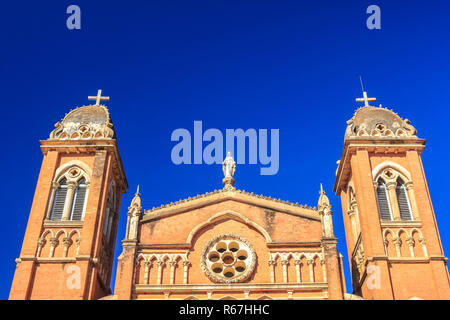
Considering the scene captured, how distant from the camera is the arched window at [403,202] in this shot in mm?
26234

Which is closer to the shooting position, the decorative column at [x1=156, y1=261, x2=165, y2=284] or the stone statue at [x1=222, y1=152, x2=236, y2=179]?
the decorative column at [x1=156, y1=261, x2=165, y2=284]

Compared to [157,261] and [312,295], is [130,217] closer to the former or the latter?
[157,261]

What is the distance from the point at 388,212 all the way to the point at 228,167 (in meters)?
8.06

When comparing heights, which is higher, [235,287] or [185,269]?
[185,269]

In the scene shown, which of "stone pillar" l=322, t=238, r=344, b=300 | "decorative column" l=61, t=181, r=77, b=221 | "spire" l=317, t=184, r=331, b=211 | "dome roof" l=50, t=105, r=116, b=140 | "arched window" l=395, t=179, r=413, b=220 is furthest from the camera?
"dome roof" l=50, t=105, r=116, b=140

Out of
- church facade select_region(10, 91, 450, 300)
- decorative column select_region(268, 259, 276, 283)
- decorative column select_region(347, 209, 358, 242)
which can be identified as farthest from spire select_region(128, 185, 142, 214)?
decorative column select_region(347, 209, 358, 242)

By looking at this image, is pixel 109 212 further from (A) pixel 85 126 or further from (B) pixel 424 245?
(B) pixel 424 245

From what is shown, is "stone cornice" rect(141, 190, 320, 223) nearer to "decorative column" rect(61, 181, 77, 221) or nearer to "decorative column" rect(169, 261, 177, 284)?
"decorative column" rect(169, 261, 177, 284)

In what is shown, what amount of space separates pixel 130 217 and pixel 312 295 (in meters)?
8.57

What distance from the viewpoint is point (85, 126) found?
94.9 feet

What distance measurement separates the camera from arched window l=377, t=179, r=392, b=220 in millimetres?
26156

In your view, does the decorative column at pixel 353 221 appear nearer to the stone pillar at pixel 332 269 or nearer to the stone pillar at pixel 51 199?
the stone pillar at pixel 332 269

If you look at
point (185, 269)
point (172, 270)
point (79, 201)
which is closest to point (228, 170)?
point (185, 269)
